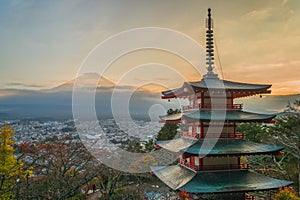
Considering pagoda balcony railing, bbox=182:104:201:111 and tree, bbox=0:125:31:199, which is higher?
pagoda balcony railing, bbox=182:104:201:111

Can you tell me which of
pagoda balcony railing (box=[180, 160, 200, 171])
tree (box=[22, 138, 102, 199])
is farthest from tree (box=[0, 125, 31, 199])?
pagoda balcony railing (box=[180, 160, 200, 171])

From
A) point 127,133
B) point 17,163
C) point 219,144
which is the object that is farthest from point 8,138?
point 127,133

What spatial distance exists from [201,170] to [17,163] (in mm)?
10278

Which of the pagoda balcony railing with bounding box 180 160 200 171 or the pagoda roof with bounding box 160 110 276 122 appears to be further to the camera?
the pagoda balcony railing with bounding box 180 160 200 171

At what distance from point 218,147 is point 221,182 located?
158cm

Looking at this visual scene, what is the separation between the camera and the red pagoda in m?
11.8

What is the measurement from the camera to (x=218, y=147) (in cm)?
1241

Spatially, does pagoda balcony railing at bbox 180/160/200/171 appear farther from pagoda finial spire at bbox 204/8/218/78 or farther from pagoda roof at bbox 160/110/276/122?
pagoda finial spire at bbox 204/8/218/78

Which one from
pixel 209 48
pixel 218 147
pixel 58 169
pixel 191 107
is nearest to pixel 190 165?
pixel 218 147

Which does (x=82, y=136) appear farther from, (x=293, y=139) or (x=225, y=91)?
(x=293, y=139)

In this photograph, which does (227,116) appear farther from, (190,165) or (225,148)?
(190,165)

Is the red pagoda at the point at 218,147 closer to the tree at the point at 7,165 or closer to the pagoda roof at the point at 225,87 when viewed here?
the pagoda roof at the point at 225,87

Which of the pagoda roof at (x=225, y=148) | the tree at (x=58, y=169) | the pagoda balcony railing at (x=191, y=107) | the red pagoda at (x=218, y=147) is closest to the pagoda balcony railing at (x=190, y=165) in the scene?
the red pagoda at (x=218, y=147)

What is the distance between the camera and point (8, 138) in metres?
14.8
